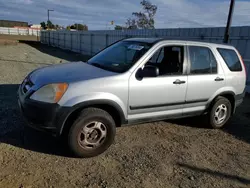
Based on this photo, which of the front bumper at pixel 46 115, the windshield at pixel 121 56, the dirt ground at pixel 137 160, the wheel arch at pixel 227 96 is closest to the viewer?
the dirt ground at pixel 137 160

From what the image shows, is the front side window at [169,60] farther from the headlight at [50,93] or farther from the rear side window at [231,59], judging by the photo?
the headlight at [50,93]

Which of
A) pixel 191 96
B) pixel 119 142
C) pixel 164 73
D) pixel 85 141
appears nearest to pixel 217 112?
pixel 191 96

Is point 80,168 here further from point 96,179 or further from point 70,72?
point 70,72

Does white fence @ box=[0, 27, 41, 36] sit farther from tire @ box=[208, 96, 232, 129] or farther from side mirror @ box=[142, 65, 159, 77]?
side mirror @ box=[142, 65, 159, 77]

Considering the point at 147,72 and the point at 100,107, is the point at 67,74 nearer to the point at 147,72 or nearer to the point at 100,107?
the point at 100,107

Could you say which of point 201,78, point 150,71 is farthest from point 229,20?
point 150,71

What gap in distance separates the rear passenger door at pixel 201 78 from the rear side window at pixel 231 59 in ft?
1.00

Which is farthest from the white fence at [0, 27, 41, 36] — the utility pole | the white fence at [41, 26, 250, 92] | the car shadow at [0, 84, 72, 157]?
the car shadow at [0, 84, 72, 157]

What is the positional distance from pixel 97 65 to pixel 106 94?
0.85 metres

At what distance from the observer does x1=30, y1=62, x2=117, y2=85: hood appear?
3.53 m

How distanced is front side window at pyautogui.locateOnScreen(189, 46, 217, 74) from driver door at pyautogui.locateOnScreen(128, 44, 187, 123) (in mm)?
190

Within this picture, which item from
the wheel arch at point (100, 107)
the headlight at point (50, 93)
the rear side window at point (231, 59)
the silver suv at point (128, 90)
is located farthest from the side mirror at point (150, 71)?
the rear side window at point (231, 59)

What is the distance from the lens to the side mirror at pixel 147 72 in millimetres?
3828

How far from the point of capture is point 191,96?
4.54 metres
